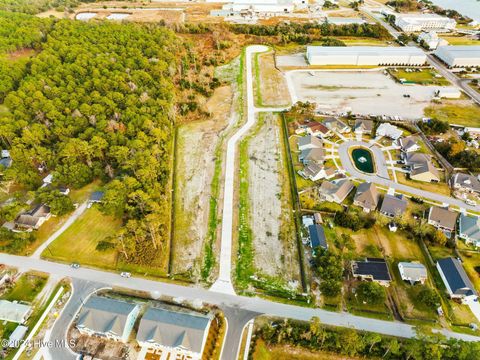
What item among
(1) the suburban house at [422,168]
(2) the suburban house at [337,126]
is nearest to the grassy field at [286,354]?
(1) the suburban house at [422,168]

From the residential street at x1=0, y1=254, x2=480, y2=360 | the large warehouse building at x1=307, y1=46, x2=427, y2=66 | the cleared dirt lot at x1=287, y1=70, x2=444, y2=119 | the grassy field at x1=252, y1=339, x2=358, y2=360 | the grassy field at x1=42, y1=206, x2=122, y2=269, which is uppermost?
the large warehouse building at x1=307, y1=46, x2=427, y2=66

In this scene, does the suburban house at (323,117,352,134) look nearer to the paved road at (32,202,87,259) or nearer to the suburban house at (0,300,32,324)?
the paved road at (32,202,87,259)

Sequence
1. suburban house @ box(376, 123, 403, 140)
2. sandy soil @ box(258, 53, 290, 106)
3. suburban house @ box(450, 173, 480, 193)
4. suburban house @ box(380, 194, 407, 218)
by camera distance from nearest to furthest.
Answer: suburban house @ box(380, 194, 407, 218) → suburban house @ box(450, 173, 480, 193) → suburban house @ box(376, 123, 403, 140) → sandy soil @ box(258, 53, 290, 106)

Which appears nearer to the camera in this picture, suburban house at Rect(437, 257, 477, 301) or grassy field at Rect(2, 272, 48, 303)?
suburban house at Rect(437, 257, 477, 301)

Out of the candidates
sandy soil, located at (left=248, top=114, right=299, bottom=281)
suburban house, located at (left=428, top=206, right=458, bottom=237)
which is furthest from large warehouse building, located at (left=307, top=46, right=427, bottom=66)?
suburban house, located at (left=428, top=206, right=458, bottom=237)

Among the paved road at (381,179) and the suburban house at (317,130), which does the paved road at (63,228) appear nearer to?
the suburban house at (317,130)

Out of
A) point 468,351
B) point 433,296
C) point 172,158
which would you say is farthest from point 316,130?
point 468,351

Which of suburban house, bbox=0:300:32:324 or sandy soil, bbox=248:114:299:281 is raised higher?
sandy soil, bbox=248:114:299:281

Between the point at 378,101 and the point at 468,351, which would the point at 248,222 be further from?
the point at 378,101
